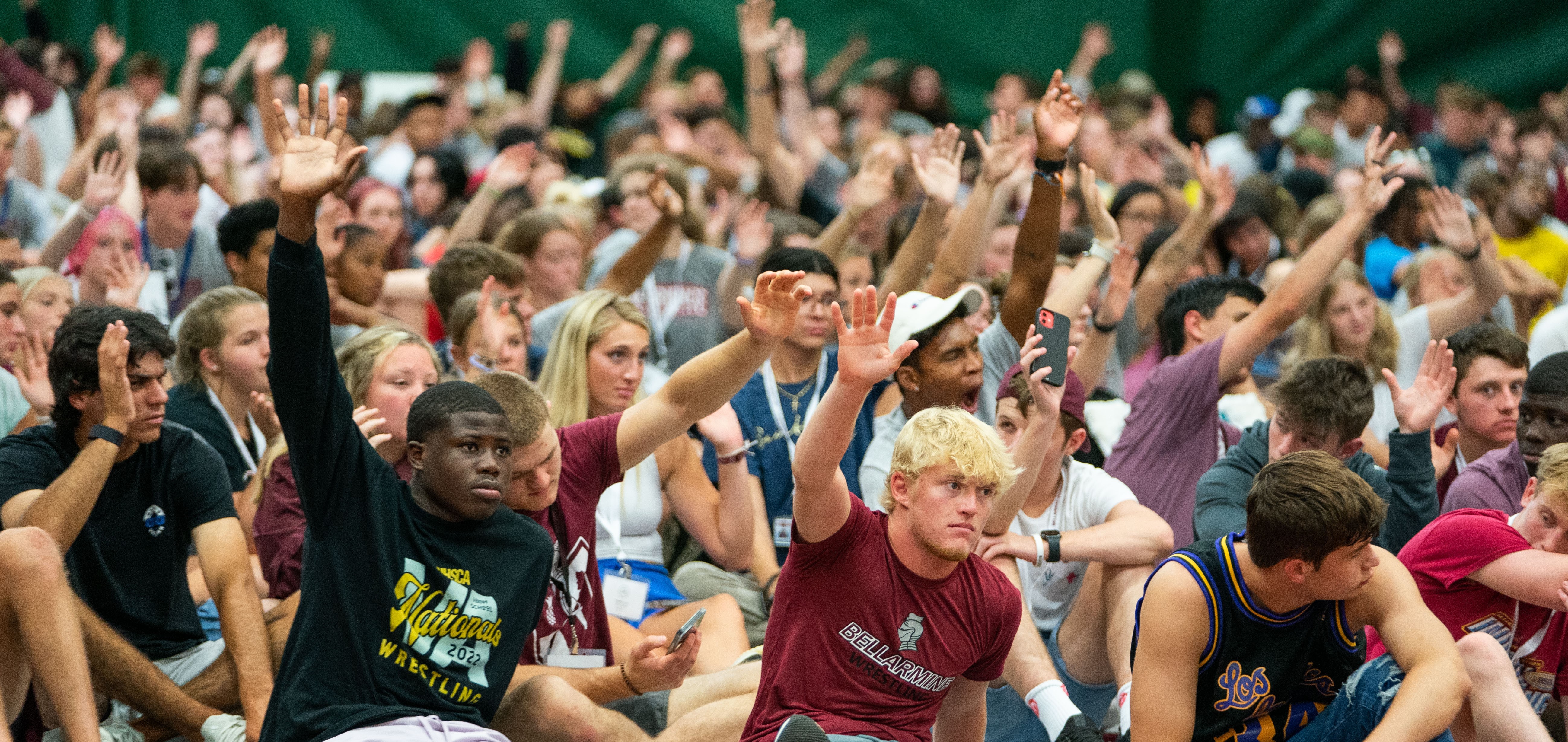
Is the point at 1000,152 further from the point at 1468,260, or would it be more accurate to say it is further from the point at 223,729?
the point at 223,729

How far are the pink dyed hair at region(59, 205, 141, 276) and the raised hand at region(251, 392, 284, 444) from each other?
1770 millimetres

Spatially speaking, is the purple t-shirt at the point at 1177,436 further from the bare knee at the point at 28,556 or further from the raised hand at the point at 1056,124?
the bare knee at the point at 28,556

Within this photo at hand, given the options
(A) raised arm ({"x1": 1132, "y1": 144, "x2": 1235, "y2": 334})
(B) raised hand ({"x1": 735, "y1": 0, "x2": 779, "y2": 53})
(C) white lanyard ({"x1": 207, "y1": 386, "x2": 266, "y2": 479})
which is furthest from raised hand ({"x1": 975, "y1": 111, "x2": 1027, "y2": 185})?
(C) white lanyard ({"x1": 207, "y1": 386, "x2": 266, "y2": 479})

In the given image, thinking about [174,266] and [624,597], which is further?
[174,266]

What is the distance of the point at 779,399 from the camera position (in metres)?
5.35

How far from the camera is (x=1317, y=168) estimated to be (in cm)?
1030

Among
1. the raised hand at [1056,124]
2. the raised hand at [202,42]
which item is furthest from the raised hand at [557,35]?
the raised hand at [1056,124]

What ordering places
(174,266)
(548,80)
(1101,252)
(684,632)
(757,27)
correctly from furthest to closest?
(548,80)
(757,27)
(174,266)
(1101,252)
(684,632)

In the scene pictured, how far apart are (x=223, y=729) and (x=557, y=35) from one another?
9068mm

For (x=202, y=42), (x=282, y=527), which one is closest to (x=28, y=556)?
(x=282, y=527)

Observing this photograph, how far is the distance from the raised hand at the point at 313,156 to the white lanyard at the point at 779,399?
250 cm

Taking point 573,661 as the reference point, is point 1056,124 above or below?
above

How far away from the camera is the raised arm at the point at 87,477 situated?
3637 mm

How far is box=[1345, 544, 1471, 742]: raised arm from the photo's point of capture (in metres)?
3.15
